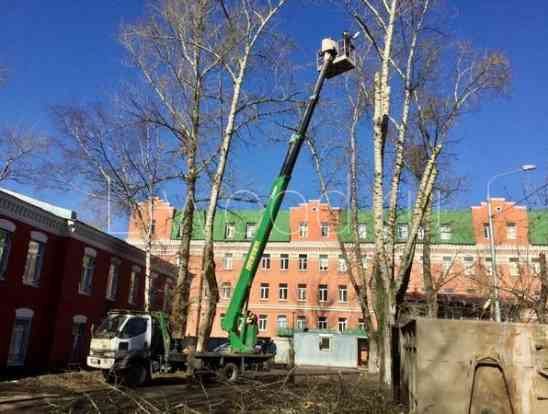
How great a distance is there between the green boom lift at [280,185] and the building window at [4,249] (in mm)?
8603

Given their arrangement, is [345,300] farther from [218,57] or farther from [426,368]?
[426,368]

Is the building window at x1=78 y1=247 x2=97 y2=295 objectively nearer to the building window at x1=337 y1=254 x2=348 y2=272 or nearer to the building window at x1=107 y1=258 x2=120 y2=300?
the building window at x1=107 y1=258 x2=120 y2=300

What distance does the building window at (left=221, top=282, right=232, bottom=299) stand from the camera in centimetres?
4900

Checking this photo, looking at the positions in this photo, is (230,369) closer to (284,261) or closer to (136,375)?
(136,375)

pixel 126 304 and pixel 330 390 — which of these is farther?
pixel 126 304

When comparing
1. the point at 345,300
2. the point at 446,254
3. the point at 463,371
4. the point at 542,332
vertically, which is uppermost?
the point at 446,254

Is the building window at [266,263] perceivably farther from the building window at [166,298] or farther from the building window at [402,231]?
the building window at [166,298]

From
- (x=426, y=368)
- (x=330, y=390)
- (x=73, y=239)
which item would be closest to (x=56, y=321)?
(x=73, y=239)

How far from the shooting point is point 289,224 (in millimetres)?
50094

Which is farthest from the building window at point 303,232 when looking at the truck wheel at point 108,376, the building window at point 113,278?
the truck wheel at point 108,376

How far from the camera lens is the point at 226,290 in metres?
49.2

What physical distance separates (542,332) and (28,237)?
59.8ft

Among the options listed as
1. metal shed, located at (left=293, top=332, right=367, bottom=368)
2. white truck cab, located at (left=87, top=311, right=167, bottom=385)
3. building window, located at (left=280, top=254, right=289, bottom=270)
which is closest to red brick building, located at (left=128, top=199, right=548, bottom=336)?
building window, located at (left=280, top=254, right=289, bottom=270)

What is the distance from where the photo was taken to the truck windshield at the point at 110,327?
16333 millimetres
